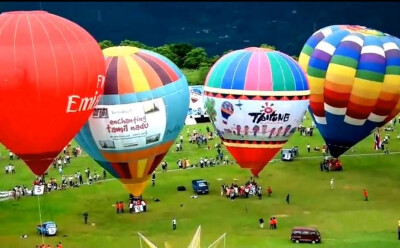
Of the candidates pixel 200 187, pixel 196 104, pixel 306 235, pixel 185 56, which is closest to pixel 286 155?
pixel 200 187

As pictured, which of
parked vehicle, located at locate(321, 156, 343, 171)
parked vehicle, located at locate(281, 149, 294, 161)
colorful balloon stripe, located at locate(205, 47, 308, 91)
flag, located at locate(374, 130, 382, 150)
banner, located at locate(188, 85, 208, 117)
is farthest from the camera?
banner, located at locate(188, 85, 208, 117)

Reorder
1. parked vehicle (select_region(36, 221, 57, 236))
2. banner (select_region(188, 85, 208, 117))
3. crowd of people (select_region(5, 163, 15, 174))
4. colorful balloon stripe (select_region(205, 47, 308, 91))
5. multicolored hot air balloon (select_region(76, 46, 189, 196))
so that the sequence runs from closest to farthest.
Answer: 1. multicolored hot air balloon (select_region(76, 46, 189, 196))
2. parked vehicle (select_region(36, 221, 57, 236))
3. colorful balloon stripe (select_region(205, 47, 308, 91))
4. crowd of people (select_region(5, 163, 15, 174))
5. banner (select_region(188, 85, 208, 117))

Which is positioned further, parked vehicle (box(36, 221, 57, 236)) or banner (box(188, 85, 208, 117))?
banner (box(188, 85, 208, 117))

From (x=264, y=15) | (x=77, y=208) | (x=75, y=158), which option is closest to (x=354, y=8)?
(x=264, y=15)

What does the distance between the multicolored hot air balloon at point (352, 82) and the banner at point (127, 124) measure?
36.6ft

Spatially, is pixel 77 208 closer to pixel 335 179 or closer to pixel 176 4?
pixel 335 179

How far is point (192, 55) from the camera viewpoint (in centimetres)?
8069

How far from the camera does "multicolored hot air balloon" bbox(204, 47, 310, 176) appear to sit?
123 ft

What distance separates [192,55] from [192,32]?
42345mm

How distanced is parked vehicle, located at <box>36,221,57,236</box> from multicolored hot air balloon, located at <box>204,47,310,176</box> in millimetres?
8947

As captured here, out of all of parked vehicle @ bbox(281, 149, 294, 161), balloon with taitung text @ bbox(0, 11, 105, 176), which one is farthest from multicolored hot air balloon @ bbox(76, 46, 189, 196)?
parked vehicle @ bbox(281, 149, 294, 161)

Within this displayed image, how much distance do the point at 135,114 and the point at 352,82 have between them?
13.0m

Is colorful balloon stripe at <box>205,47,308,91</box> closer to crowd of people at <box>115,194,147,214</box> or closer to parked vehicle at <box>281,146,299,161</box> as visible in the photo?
crowd of people at <box>115,194,147,214</box>

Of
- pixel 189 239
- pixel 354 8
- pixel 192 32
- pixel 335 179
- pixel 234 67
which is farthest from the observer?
pixel 354 8
